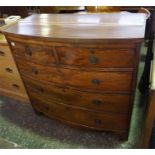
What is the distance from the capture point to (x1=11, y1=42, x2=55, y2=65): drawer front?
133cm

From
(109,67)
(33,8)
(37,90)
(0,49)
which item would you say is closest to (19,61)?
(37,90)

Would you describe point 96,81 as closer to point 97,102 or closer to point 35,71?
point 97,102

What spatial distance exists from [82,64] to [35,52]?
14.0 inches

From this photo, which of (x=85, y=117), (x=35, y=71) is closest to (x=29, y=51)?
(x=35, y=71)

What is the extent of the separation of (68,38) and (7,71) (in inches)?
43.8

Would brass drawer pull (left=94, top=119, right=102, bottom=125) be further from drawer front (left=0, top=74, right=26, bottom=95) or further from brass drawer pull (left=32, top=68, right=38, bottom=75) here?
drawer front (left=0, top=74, right=26, bottom=95)

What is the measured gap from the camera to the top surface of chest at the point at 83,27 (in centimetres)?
117

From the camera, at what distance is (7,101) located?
223 cm

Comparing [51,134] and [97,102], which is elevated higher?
[97,102]

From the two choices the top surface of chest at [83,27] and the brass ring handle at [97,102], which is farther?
the brass ring handle at [97,102]

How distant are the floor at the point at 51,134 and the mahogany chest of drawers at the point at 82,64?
0.12 meters

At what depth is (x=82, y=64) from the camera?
126 centimetres

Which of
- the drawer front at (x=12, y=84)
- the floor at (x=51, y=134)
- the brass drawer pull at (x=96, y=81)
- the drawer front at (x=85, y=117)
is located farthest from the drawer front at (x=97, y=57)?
the drawer front at (x=12, y=84)

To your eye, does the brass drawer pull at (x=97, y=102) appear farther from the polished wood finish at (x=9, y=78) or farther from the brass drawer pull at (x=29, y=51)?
the polished wood finish at (x=9, y=78)
